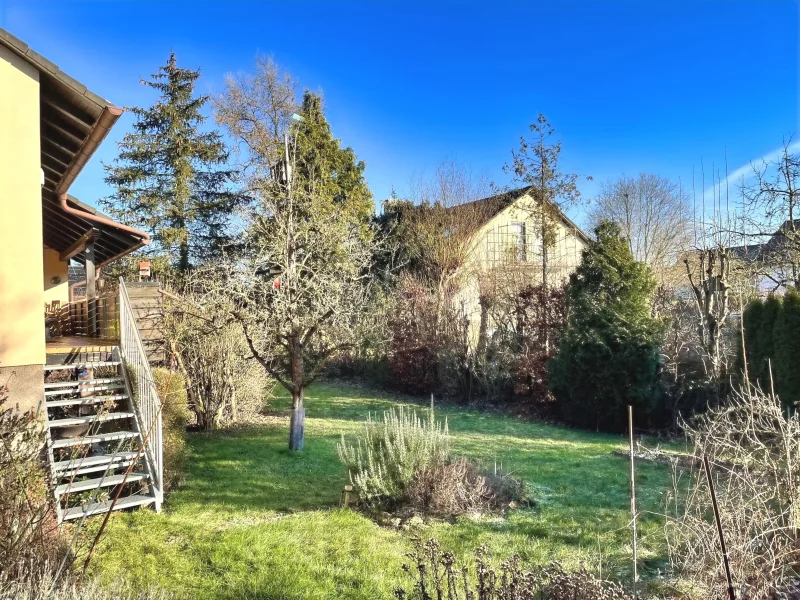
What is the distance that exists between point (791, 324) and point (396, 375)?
32.6 ft

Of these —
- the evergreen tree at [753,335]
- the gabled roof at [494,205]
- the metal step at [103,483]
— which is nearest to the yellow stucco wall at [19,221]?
the metal step at [103,483]

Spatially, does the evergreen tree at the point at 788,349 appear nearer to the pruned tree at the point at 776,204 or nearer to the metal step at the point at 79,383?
the pruned tree at the point at 776,204

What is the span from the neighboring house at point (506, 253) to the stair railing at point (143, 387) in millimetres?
10133

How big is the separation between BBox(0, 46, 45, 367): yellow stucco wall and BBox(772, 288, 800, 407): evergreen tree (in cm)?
1107

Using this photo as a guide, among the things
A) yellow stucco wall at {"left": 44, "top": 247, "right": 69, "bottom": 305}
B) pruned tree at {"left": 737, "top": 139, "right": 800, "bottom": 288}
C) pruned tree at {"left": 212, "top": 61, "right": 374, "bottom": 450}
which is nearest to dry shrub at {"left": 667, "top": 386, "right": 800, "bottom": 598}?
pruned tree at {"left": 212, "top": 61, "right": 374, "bottom": 450}

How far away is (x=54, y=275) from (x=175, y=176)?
1125 centimetres

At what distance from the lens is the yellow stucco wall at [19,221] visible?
543cm

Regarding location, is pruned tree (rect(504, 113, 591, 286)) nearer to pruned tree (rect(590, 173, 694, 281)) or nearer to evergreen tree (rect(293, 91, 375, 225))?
pruned tree (rect(590, 173, 694, 281))

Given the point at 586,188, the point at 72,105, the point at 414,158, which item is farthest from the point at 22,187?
the point at 414,158

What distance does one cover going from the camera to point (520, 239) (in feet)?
69.3

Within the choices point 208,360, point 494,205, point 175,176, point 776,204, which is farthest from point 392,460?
point 175,176

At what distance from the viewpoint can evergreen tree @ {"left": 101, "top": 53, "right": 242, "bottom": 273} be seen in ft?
72.9

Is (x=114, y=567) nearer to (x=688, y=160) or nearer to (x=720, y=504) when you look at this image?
(x=720, y=504)

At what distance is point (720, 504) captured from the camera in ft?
11.7
